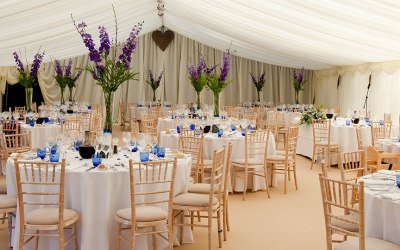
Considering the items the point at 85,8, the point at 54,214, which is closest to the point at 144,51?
the point at 85,8

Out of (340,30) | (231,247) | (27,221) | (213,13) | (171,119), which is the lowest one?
(231,247)

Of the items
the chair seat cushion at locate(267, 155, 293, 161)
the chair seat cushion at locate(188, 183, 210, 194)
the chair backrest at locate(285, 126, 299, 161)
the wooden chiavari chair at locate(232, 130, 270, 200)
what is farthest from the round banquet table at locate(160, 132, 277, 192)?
the chair seat cushion at locate(188, 183, 210, 194)

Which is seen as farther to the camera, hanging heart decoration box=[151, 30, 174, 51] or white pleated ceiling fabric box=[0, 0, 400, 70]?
hanging heart decoration box=[151, 30, 174, 51]

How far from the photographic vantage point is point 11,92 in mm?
15461

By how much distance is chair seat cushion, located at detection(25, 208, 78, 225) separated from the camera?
399 centimetres

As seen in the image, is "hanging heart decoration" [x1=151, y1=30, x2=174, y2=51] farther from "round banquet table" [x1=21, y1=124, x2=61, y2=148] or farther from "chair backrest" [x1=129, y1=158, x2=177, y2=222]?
"chair backrest" [x1=129, y1=158, x2=177, y2=222]

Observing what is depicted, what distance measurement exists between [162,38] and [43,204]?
14.0 metres

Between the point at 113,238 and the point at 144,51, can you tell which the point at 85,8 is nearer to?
the point at 113,238

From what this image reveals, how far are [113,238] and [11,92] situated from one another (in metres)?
12.4

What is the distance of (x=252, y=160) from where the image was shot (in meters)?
7.25

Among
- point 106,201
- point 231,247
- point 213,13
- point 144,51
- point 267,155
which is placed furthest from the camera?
point 144,51

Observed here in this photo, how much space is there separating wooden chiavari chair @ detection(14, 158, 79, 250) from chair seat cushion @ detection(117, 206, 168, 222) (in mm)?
409

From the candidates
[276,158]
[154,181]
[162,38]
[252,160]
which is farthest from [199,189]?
[162,38]

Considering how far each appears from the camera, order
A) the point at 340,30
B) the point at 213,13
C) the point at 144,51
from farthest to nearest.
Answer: the point at 144,51 → the point at 213,13 → the point at 340,30
